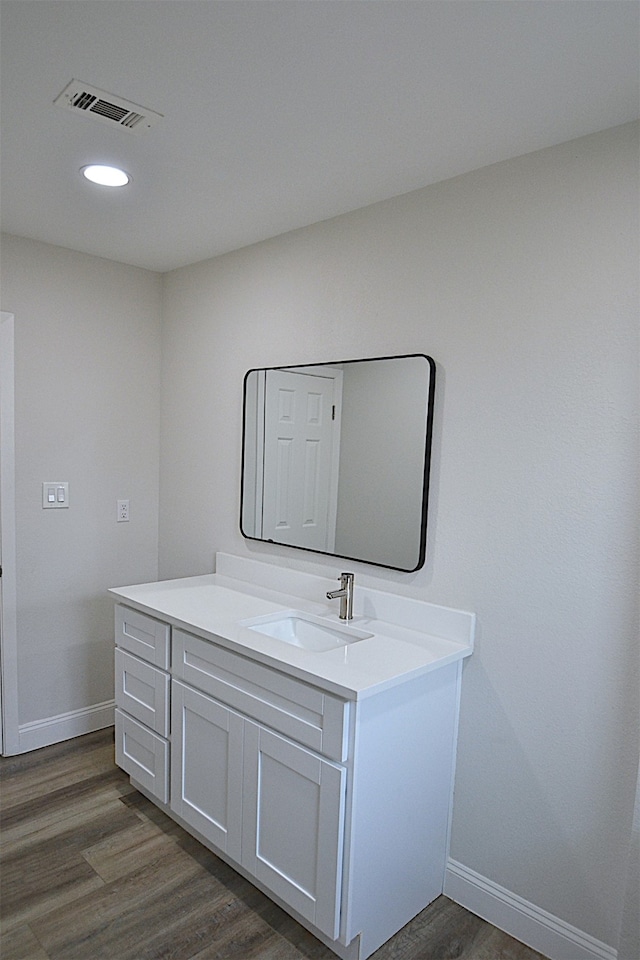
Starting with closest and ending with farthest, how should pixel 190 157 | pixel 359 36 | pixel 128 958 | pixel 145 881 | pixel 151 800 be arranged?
pixel 359 36, pixel 128 958, pixel 190 157, pixel 145 881, pixel 151 800

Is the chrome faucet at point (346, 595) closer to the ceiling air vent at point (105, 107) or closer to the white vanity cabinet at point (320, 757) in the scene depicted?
the white vanity cabinet at point (320, 757)

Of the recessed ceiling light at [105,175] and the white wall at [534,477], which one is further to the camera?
the recessed ceiling light at [105,175]

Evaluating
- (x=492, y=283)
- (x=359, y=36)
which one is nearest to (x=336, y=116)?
(x=359, y=36)

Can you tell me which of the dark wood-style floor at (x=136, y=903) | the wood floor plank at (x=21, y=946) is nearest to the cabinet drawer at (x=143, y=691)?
the dark wood-style floor at (x=136, y=903)

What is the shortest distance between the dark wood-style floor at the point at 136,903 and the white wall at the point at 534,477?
28 cm

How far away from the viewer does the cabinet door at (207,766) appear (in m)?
2.09

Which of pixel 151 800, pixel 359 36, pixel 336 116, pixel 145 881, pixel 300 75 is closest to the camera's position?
pixel 359 36

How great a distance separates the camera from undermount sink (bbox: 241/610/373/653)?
2.24 meters

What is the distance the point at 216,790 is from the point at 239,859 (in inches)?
8.8

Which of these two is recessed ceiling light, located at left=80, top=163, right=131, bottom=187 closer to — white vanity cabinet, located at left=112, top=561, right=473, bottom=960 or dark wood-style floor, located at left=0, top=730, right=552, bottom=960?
white vanity cabinet, located at left=112, top=561, right=473, bottom=960

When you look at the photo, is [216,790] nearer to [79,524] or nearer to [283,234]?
[79,524]

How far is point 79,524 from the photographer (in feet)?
10.4

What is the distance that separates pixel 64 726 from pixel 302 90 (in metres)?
2.95

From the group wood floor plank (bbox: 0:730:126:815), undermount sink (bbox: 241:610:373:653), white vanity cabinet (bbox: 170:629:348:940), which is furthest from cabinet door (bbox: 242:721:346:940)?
wood floor plank (bbox: 0:730:126:815)
